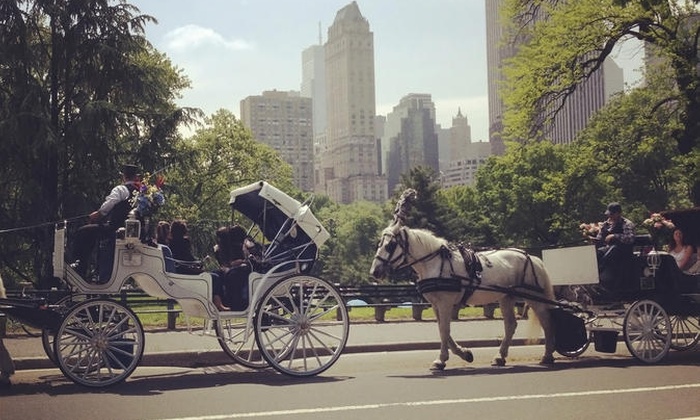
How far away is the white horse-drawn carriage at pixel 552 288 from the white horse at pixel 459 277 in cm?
1

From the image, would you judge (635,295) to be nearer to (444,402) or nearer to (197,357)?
(444,402)

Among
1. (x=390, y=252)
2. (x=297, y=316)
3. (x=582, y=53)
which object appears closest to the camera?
(x=297, y=316)

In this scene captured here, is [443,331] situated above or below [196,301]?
below

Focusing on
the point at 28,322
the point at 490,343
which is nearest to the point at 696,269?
the point at 490,343

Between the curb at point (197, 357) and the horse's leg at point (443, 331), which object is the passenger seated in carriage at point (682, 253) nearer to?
the curb at point (197, 357)

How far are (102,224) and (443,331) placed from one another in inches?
195

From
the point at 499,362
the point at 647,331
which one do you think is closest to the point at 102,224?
the point at 499,362

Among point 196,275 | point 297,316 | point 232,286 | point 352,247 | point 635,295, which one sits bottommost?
point 297,316

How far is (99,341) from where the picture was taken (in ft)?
32.6

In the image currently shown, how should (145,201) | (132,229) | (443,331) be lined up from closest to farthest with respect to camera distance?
(132,229)
(145,201)
(443,331)

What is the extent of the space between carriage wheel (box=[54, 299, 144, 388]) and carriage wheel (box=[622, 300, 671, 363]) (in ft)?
23.2

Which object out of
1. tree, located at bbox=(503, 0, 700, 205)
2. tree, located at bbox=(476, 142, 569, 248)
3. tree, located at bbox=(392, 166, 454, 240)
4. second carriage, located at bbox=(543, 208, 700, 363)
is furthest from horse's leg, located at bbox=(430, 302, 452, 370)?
tree, located at bbox=(392, 166, 454, 240)

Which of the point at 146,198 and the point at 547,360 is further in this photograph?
the point at 547,360

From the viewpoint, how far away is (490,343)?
16531mm
